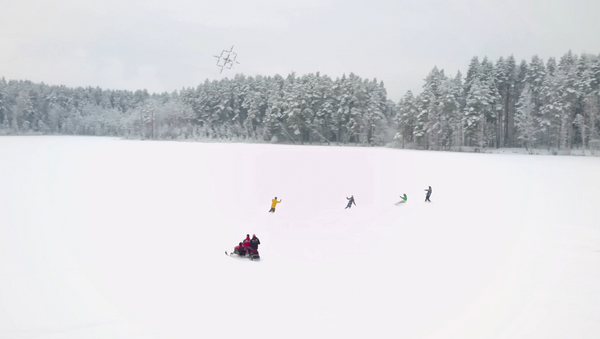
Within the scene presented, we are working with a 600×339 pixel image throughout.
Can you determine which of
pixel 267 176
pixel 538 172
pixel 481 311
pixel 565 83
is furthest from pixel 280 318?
pixel 565 83

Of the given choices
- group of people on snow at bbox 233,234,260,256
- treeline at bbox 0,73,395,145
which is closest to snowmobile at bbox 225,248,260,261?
group of people on snow at bbox 233,234,260,256

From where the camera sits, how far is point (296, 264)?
12445 mm

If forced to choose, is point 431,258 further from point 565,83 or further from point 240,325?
point 565,83

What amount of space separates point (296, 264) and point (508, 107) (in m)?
76.6

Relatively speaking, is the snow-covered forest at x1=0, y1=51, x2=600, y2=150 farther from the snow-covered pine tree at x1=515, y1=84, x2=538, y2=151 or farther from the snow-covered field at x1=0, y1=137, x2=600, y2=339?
the snow-covered field at x1=0, y1=137, x2=600, y2=339

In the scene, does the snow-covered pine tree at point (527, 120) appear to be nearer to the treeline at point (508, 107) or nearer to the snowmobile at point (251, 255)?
the treeline at point (508, 107)

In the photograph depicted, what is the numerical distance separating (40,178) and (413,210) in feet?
84.4

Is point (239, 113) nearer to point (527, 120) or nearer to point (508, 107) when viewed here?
point (508, 107)

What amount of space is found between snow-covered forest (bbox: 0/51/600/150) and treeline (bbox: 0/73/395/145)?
28cm

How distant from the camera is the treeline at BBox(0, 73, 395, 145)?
3462 inches

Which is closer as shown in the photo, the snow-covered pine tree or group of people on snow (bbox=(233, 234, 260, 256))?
group of people on snow (bbox=(233, 234, 260, 256))

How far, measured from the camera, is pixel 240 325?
8.58 m

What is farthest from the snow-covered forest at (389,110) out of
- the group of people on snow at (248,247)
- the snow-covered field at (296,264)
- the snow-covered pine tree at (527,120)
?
the group of people on snow at (248,247)

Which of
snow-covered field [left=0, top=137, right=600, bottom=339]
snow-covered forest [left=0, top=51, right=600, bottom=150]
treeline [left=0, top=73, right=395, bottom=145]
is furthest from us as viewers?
treeline [left=0, top=73, right=395, bottom=145]
